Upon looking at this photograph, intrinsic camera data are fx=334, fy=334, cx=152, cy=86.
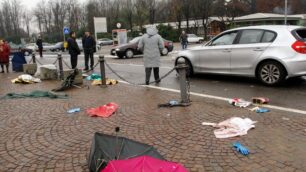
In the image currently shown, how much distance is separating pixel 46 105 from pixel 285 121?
516cm

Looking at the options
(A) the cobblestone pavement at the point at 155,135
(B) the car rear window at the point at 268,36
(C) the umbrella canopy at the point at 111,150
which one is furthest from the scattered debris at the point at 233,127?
(B) the car rear window at the point at 268,36

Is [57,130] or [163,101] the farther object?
[163,101]

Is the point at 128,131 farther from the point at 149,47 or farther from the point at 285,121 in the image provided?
the point at 149,47

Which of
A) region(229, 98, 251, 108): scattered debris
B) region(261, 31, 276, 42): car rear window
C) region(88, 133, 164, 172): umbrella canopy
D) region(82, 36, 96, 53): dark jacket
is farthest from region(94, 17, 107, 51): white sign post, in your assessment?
region(88, 133, 164, 172): umbrella canopy

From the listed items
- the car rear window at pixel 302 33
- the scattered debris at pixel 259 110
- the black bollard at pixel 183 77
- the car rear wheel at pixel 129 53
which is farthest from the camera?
the car rear wheel at pixel 129 53

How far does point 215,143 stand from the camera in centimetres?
483

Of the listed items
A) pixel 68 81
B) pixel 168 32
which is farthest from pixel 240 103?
pixel 168 32

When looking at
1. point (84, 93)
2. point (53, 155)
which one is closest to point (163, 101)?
point (84, 93)

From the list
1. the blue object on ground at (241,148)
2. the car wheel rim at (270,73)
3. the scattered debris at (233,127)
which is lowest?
the blue object on ground at (241,148)

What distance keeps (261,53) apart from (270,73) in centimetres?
59

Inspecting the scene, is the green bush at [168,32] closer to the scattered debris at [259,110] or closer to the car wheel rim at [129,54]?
the car wheel rim at [129,54]

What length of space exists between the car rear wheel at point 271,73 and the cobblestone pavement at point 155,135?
219 centimetres

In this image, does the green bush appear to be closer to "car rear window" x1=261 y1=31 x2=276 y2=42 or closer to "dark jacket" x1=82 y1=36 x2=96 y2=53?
"dark jacket" x1=82 y1=36 x2=96 y2=53

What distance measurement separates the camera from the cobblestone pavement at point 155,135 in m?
4.24
